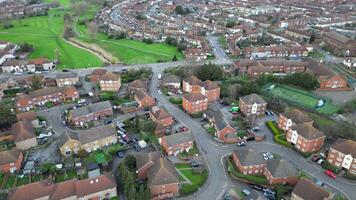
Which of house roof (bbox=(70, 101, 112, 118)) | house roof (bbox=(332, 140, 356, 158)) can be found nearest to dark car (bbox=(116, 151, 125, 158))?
house roof (bbox=(70, 101, 112, 118))

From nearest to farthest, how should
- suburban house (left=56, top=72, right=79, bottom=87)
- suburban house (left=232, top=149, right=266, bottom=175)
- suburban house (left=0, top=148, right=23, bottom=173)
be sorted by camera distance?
suburban house (left=232, top=149, right=266, bottom=175) → suburban house (left=0, top=148, right=23, bottom=173) → suburban house (left=56, top=72, right=79, bottom=87)

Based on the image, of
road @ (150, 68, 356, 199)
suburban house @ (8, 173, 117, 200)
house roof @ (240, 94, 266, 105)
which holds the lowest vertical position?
road @ (150, 68, 356, 199)

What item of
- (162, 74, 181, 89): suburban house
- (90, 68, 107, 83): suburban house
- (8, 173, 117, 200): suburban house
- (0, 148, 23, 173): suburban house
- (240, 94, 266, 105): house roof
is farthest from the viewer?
(90, 68, 107, 83): suburban house

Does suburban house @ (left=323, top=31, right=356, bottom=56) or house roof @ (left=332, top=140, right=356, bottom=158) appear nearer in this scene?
house roof @ (left=332, top=140, right=356, bottom=158)

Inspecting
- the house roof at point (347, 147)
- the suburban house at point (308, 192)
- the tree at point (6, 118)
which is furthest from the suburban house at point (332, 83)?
the tree at point (6, 118)

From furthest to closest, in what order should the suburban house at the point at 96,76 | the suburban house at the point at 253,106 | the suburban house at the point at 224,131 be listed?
the suburban house at the point at 96,76
the suburban house at the point at 253,106
the suburban house at the point at 224,131

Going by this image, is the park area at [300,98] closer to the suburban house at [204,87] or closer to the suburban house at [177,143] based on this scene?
the suburban house at [204,87]

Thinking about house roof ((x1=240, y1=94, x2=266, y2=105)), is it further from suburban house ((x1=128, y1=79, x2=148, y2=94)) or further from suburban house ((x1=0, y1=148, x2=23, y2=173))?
suburban house ((x1=0, y1=148, x2=23, y2=173))
